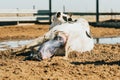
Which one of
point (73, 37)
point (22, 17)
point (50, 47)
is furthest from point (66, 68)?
point (22, 17)

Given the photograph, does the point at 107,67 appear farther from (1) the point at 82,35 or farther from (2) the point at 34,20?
(2) the point at 34,20

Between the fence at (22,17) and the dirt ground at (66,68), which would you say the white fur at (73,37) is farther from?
the fence at (22,17)

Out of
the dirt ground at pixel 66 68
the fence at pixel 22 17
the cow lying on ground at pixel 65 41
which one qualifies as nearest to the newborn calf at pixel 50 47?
the cow lying on ground at pixel 65 41

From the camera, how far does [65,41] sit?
34.1 feet

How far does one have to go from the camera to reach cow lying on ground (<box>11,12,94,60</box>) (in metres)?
10.3

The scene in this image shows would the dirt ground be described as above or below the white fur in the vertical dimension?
below

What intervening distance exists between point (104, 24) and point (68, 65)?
17690mm

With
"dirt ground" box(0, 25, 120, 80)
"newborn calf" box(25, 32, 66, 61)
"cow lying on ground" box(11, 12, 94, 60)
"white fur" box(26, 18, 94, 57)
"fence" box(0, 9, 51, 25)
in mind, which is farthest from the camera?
"fence" box(0, 9, 51, 25)

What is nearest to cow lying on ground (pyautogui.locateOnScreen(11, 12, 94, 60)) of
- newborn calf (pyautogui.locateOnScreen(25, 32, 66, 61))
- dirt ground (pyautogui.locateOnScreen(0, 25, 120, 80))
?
newborn calf (pyautogui.locateOnScreen(25, 32, 66, 61))

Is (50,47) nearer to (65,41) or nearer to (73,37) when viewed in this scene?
(65,41)

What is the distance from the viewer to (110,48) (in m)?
12.7

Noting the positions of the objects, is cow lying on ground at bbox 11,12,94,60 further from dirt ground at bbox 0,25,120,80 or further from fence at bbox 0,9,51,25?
fence at bbox 0,9,51,25

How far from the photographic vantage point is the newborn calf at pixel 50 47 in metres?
10.1

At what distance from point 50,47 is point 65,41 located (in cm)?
40
